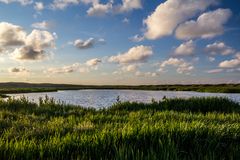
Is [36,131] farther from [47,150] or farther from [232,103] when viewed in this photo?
[232,103]

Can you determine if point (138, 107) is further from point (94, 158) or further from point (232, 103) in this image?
point (94, 158)

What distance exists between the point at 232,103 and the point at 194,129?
16.3 meters

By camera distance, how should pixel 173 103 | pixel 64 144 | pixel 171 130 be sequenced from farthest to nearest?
pixel 173 103, pixel 171 130, pixel 64 144

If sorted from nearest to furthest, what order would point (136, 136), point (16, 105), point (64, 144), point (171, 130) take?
point (64, 144), point (136, 136), point (171, 130), point (16, 105)

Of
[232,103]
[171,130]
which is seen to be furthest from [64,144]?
[232,103]

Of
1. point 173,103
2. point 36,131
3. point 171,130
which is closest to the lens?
point 171,130

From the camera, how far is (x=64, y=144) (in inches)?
256

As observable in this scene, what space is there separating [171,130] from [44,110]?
11.6 meters

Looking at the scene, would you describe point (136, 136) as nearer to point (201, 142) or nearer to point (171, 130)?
point (171, 130)

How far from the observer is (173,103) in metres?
22.9

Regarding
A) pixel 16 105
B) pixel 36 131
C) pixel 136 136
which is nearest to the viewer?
pixel 136 136

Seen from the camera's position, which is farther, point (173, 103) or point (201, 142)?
point (173, 103)

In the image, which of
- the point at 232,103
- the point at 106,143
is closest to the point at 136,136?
the point at 106,143

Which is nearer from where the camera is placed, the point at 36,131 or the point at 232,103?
the point at 36,131
